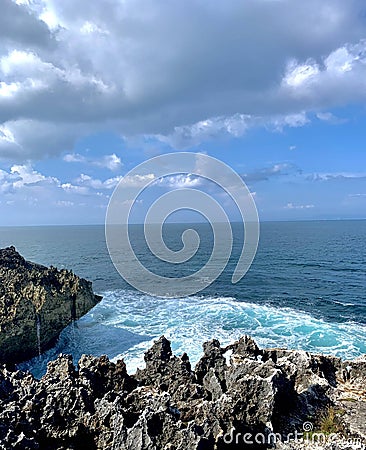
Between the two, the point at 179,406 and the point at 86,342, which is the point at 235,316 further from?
the point at 179,406

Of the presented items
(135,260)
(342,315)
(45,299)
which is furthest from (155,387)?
(135,260)

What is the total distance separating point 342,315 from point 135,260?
63165 millimetres

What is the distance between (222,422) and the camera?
47.8 feet

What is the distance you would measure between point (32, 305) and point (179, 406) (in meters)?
23.9

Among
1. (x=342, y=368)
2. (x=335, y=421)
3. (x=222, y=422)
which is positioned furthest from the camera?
(x=342, y=368)

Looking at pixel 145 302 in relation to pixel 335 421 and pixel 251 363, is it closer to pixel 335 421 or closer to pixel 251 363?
pixel 251 363

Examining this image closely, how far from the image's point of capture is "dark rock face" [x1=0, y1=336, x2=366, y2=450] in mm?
13547
